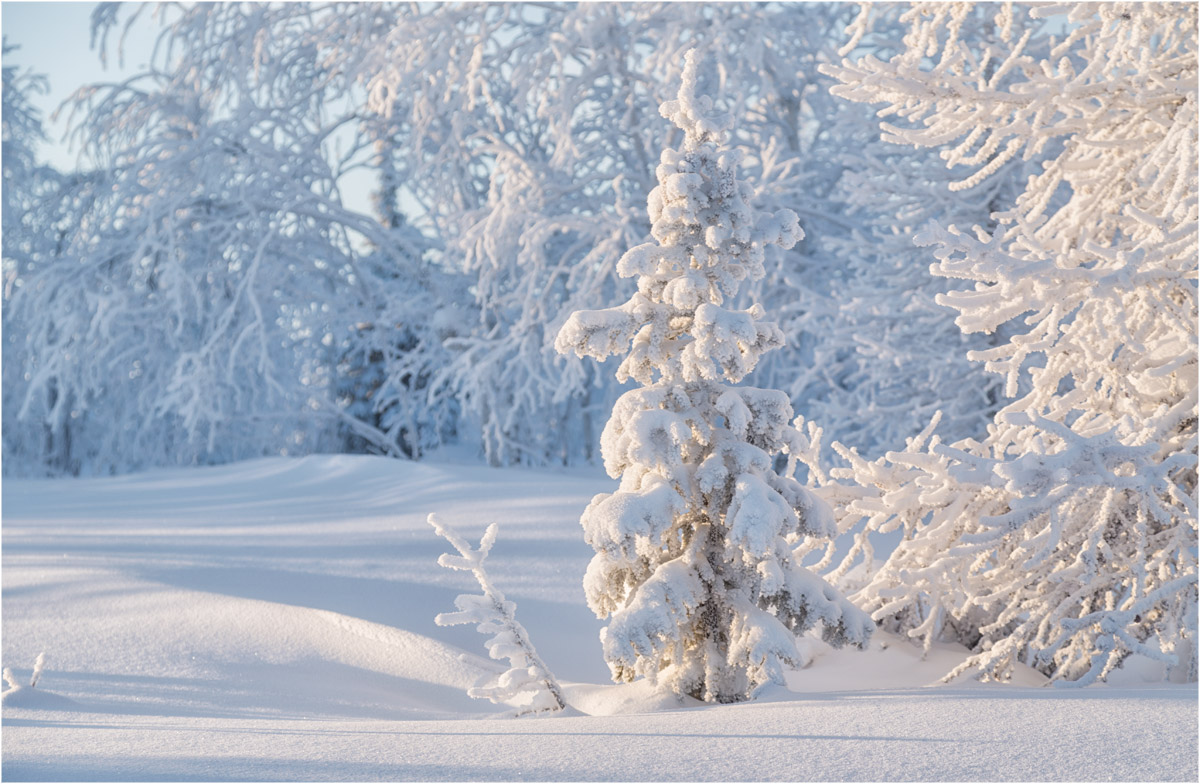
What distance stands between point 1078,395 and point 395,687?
3.55 meters

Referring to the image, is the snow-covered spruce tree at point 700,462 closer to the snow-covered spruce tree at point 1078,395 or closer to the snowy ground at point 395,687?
the snowy ground at point 395,687

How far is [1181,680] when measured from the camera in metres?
4.47

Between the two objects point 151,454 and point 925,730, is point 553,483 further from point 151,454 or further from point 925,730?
point 151,454

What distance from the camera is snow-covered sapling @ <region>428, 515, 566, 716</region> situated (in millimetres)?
3715

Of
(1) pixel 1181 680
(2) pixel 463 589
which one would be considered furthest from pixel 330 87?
(1) pixel 1181 680

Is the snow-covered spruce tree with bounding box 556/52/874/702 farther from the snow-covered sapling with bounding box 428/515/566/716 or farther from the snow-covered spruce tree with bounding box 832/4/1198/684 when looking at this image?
the snow-covered spruce tree with bounding box 832/4/1198/684

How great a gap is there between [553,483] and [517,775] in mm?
7023

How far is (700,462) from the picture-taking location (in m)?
3.97

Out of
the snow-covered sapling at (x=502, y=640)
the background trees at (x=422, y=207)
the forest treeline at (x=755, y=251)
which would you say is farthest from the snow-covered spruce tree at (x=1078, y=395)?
the background trees at (x=422, y=207)

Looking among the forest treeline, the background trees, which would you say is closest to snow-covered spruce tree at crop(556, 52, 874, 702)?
the forest treeline

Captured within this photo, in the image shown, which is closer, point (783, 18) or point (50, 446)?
point (783, 18)

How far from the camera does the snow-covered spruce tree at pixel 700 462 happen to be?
364 centimetres

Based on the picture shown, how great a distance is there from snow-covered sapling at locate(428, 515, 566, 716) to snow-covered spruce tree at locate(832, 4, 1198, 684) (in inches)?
62.3

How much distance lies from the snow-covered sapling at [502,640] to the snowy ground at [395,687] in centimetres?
15
